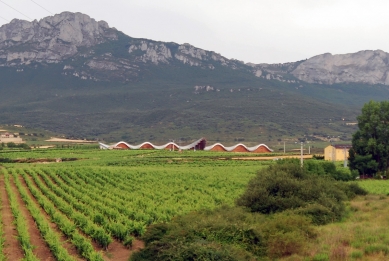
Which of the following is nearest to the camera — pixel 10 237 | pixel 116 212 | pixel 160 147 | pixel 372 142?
pixel 10 237

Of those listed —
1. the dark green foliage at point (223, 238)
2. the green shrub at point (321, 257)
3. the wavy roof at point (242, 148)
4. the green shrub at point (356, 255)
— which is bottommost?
the wavy roof at point (242, 148)

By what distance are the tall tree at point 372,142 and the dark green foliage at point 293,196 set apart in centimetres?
2587

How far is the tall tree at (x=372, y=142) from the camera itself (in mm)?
51938

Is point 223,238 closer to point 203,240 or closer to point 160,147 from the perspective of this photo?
point 203,240

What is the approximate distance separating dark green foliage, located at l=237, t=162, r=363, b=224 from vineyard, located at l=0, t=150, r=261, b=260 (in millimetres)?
2557

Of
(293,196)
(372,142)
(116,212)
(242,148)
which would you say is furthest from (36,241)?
(242,148)

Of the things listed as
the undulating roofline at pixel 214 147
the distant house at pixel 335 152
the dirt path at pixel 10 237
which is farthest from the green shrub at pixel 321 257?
the undulating roofline at pixel 214 147

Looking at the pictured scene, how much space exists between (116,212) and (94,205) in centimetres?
298

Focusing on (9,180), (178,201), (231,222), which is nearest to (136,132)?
(9,180)

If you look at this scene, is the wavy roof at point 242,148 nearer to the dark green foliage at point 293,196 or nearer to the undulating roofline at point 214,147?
the undulating roofline at point 214,147

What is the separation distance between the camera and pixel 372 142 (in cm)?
5150

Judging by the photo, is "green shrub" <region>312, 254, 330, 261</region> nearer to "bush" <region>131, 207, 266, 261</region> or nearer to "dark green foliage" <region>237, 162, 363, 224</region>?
"bush" <region>131, 207, 266, 261</region>

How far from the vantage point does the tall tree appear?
51.9 meters

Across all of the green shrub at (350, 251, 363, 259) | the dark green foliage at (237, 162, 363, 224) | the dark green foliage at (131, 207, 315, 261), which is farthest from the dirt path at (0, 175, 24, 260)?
the green shrub at (350, 251, 363, 259)
